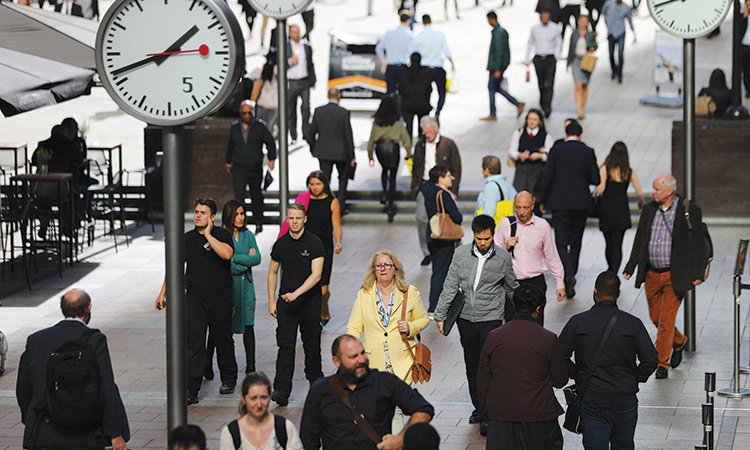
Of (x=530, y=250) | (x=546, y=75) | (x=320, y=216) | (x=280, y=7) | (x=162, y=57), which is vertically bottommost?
(x=530, y=250)

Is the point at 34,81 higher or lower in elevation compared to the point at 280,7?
lower

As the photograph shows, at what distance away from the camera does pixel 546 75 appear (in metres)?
26.0

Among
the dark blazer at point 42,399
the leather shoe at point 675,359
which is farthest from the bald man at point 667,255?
the dark blazer at point 42,399

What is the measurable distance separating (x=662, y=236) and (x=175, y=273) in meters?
6.73

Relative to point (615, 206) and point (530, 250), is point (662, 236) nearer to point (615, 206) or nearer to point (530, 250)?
point (530, 250)

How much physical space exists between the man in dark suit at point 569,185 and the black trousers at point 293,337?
4.80 meters

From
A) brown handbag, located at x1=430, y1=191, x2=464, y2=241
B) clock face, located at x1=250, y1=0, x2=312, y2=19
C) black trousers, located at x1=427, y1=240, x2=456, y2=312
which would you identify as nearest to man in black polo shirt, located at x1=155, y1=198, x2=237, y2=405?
clock face, located at x1=250, y1=0, x2=312, y2=19

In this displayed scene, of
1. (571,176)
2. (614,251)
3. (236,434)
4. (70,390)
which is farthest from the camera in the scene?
(614,251)

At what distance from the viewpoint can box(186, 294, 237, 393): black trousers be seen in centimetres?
1180

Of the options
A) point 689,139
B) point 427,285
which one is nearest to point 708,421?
point 689,139

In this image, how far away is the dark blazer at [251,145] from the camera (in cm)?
1956

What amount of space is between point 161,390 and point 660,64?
1753cm

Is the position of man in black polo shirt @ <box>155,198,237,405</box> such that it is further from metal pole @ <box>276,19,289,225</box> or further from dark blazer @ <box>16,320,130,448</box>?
dark blazer @ <box>16,320,130,448</box>

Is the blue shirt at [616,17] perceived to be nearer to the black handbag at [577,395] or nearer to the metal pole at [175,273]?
the black handbag at [577,395]
